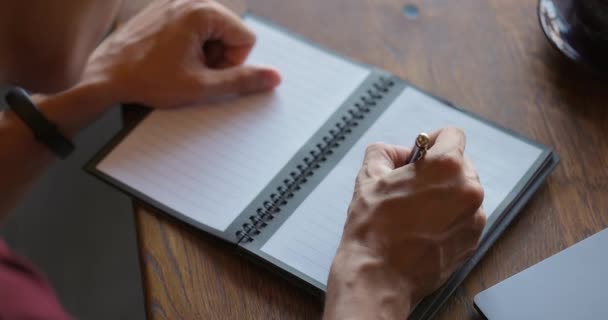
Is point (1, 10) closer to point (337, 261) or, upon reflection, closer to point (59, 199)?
point (337, 261)

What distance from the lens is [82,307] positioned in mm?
1419

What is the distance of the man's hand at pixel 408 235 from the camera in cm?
68

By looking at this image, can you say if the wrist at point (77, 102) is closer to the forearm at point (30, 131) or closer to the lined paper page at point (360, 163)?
the forearm at point (30, 131)

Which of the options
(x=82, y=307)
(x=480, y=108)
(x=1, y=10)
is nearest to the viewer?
(x=1, y=10)

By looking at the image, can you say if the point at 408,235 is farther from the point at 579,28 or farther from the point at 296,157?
the point at 579,28

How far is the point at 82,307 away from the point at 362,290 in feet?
3.01

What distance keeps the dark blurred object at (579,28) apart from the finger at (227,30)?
0.40m

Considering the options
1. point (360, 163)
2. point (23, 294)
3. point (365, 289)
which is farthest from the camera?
point (360, 163)

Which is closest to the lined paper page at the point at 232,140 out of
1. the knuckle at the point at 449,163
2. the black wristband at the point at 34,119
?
the black wristband at the point at 34,119

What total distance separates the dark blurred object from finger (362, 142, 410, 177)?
0.96ft

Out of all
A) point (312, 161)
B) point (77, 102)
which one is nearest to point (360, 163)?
point (312, 161)

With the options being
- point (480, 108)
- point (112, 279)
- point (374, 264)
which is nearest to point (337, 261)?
point (374, 264)

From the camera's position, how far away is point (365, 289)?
681mm

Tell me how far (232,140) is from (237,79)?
9cm
